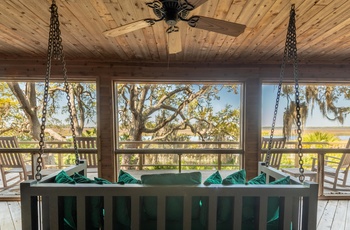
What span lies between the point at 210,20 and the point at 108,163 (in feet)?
10.2

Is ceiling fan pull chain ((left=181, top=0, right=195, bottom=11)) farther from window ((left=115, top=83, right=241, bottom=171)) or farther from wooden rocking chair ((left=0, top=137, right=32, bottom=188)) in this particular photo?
wooden rocking chair ((left=0, top=137, right=32, bottom=188))

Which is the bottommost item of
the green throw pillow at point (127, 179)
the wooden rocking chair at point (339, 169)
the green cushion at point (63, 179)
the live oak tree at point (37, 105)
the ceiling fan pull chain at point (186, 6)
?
the wooden rocking chair at point (339, 169)

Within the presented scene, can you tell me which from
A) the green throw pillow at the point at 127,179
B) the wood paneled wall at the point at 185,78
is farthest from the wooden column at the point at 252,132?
the green throw pillow at the point at 127,179

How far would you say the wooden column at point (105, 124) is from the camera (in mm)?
3889

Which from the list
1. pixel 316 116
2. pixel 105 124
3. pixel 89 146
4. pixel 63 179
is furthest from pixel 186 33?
pixel 316 116

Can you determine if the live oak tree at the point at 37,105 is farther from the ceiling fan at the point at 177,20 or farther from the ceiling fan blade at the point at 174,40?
the ceiling fan at the point at 177,20

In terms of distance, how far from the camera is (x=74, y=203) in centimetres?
168

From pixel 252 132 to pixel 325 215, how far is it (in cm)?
162

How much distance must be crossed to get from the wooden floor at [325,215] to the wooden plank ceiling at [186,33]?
2502 mm

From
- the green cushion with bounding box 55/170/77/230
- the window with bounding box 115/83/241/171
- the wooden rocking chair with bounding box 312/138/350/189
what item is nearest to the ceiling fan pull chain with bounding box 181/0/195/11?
the green cushion with bounding box 55/170/77/230

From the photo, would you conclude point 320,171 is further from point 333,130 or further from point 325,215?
point 333,130

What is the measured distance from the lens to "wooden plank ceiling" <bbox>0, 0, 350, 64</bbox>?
2.03 metres

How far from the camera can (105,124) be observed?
389cm

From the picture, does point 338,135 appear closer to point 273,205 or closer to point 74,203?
point 273,205
